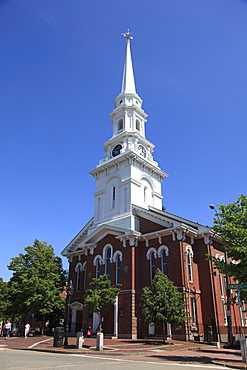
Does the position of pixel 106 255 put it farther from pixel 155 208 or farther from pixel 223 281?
pixel 223 281

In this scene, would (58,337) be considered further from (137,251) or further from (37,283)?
(37,283)

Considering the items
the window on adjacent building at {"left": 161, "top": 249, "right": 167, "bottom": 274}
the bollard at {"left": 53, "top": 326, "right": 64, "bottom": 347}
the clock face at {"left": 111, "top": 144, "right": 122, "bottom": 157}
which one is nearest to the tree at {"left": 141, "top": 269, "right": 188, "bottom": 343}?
the window on adjacent building at {"left": 161, "top": 249, "right": 167, "bottom": 274}

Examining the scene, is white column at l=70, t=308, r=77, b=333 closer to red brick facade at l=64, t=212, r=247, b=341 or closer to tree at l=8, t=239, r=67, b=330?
tree at l=8, t=239, r=67, b=330

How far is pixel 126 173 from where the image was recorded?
37.4 metres

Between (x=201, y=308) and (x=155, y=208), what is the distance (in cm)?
1217

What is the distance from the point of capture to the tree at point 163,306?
2334 centimetres

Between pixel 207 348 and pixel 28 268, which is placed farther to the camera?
pixel 28 268

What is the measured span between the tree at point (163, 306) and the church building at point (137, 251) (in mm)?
3256

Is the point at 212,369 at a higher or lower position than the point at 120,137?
lower

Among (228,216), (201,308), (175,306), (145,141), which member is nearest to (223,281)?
(201,308)

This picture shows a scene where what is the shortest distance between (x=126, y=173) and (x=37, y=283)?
16.0 m

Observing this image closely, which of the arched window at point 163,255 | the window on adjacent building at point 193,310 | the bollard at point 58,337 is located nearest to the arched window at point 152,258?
the arched window at point 163,255

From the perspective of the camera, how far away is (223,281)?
31.6 metres

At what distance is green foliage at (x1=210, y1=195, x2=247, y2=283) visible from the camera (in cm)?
1652
